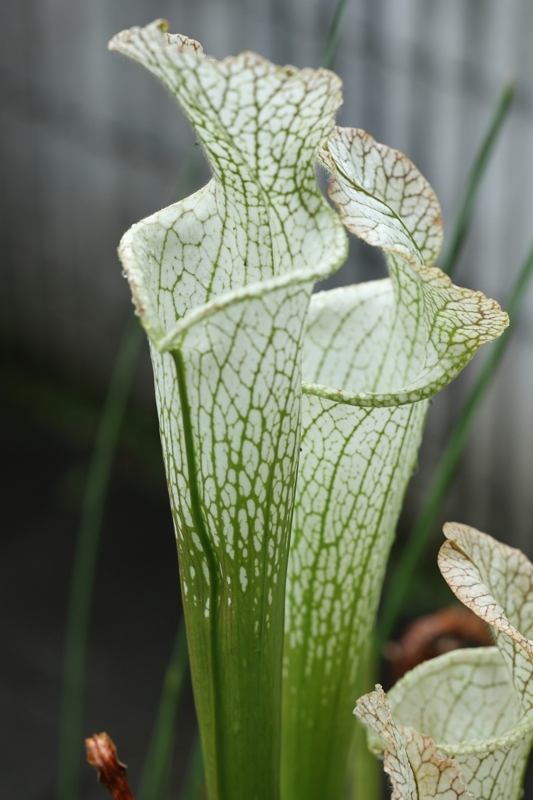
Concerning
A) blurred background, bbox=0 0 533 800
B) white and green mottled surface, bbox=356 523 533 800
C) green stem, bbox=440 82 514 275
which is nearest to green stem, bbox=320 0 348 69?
green stem, bbox=440 82 514 275

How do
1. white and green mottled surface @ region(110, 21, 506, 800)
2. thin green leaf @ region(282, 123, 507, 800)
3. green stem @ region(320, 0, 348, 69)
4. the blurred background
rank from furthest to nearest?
the blurred background → green stem @ region(320, 0, 348, 69) → thin green leaf @ region(282, 123, 507, 800) → white and green mottled surface @ region(110, 21, 506, 800)

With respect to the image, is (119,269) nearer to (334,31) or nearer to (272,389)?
(334,31)

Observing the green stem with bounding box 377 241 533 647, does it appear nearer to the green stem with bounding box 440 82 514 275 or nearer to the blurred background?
the green stem with bounding box 440 82 514 275

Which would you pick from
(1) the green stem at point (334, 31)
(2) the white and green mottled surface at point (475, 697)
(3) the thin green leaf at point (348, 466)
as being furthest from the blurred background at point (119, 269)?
(2) the white and green mottled surface at point (475, 697)

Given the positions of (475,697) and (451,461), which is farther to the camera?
(451,461)

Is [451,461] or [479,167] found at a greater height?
[479,167]

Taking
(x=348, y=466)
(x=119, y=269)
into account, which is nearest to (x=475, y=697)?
(x=348, y=466)

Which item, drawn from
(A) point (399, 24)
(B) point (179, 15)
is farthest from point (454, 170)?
(B) point (179, 15)

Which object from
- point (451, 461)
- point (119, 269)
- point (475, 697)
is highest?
point (119, 269)
